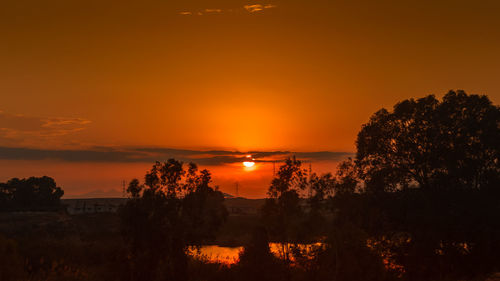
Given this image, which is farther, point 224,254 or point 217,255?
point 224,254

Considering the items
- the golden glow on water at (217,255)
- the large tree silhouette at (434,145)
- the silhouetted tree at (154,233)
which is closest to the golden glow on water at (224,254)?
the golden glow on water at (217,255)

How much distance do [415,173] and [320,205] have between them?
963 centimetres

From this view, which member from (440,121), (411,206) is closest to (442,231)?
(411,206)

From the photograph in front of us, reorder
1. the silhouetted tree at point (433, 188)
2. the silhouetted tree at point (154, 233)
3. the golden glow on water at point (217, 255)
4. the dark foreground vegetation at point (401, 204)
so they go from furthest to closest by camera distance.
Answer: the golden glow on water at point (217, 255), the silhouetted tree at point (433, 188), the dark foreground vegetation at point (401, 204), the silhouetted tree at point (154, 233)

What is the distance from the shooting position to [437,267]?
37.3m

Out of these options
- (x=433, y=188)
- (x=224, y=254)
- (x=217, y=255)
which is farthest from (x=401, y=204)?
(x=224, y=254)

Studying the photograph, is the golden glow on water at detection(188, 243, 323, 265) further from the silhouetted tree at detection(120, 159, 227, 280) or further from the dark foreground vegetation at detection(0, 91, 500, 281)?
the silhouetted tree at detection(120, 159, 227, 280)

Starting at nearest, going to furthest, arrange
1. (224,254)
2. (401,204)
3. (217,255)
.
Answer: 1. (401,204)
2. (217,255)
3. (224,254)

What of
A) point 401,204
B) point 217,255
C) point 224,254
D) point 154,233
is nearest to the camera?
point 154,233

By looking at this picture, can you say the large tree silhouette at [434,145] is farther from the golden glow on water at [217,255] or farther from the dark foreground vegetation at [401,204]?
the golden glow on water at [217,255]

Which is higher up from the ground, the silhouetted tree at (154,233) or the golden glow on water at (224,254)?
the silhouetted tree at (154,233)

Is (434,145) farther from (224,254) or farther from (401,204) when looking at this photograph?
(224,254)

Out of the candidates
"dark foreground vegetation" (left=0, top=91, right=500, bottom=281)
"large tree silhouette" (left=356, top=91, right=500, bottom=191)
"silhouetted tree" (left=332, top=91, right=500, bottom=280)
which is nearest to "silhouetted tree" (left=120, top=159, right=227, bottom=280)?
"dark foreground vegetation" (left=0, top=91, right=500, bottom=281)

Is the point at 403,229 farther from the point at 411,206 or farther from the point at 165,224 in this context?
the point at 165,224
